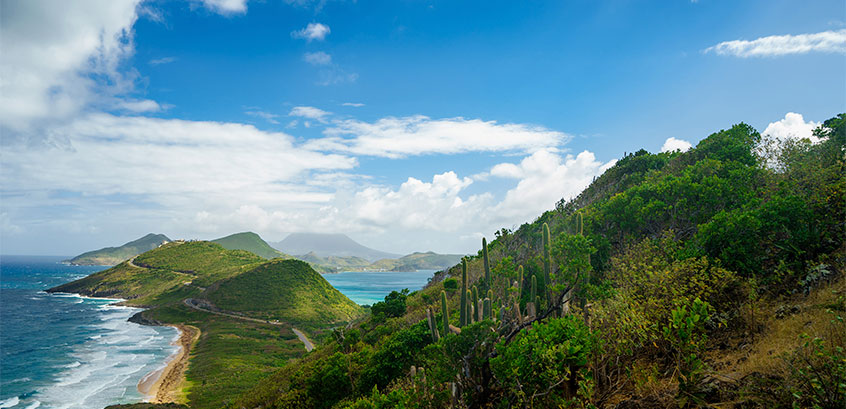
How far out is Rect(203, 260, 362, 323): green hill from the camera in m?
100

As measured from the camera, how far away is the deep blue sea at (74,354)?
4984 centimetres

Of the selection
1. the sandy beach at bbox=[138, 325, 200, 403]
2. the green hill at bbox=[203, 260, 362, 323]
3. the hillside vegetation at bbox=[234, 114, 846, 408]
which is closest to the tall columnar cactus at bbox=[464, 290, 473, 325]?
the hillside vegetation at bbox=[234, 114, 846, 408]

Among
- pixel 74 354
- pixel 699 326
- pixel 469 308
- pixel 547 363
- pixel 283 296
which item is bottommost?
pixel 74 354

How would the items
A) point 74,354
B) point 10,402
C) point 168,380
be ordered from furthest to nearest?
point 74,354, point 168,380, point 10,402

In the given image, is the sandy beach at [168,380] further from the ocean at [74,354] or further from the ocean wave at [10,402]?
the ocean wave at [10,402]

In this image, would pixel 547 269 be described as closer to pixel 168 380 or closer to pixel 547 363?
pixel 547 363

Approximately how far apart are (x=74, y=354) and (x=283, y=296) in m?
45.1

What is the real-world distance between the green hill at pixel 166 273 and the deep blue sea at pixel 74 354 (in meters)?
15.5

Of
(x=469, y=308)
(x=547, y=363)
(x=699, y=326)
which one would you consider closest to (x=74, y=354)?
(x=469, y=308)

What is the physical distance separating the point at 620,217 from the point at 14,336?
119m

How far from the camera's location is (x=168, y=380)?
5409 cm

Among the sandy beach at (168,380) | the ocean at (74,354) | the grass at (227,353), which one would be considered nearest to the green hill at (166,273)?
the ocean at (74,354)

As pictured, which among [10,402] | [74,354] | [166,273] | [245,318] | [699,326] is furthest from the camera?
[166,273]

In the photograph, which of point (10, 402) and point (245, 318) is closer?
point (10, 402)
